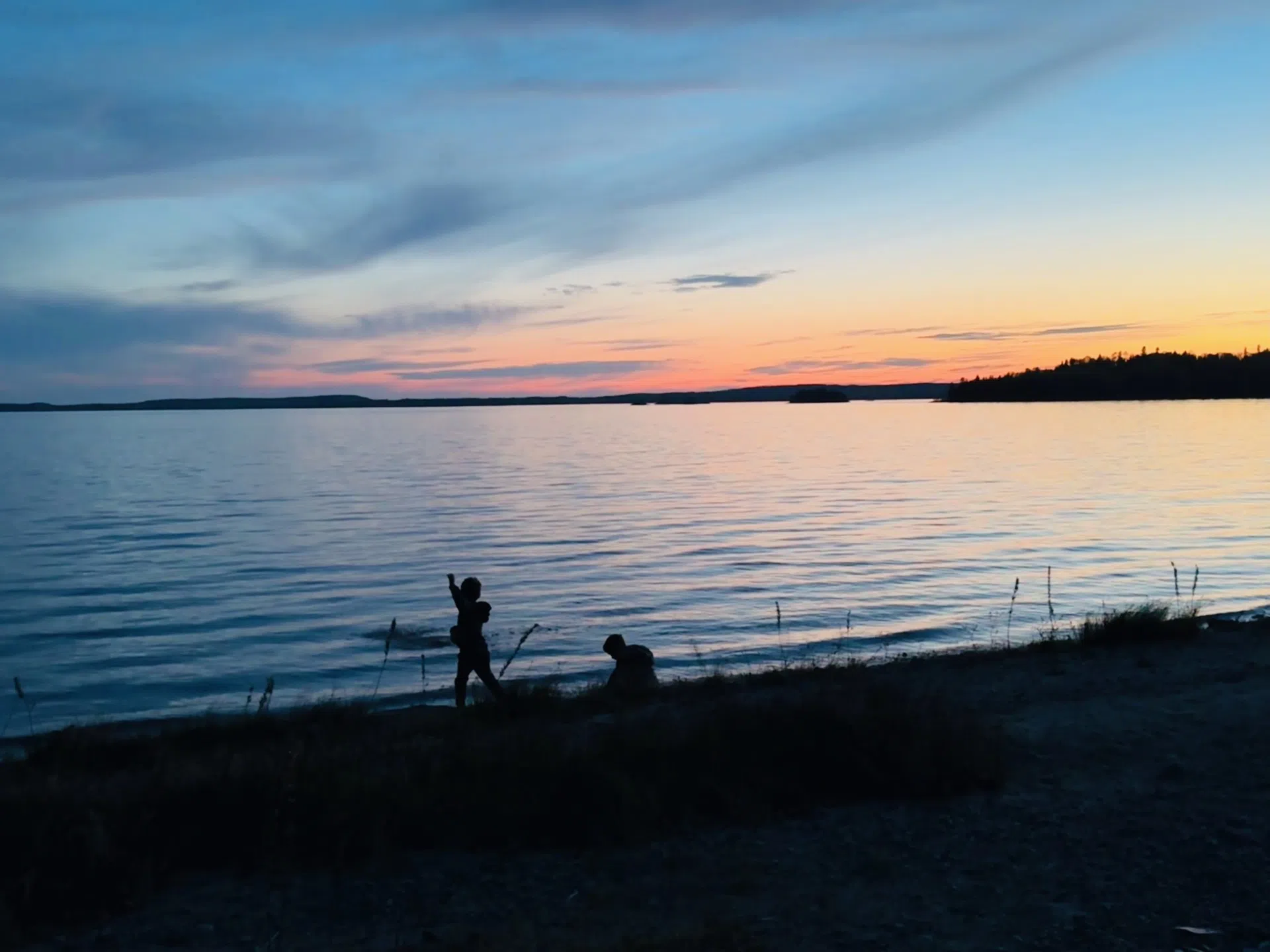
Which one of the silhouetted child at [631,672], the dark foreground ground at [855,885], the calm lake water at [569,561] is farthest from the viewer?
the calm lake water at [569,561]

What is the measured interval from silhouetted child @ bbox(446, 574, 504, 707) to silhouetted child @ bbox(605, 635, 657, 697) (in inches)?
49.9

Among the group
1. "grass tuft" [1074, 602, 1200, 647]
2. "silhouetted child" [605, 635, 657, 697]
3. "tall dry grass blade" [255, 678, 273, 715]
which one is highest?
"tall dry grass blade" [255, 678, 273, 715]

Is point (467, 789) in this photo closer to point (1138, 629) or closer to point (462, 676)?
point (462, 676)

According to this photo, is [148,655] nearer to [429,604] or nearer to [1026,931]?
[429,604]

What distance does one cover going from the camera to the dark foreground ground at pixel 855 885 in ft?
16.6

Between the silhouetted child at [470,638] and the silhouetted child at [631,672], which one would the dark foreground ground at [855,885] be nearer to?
the silhouetted child at [631,672]

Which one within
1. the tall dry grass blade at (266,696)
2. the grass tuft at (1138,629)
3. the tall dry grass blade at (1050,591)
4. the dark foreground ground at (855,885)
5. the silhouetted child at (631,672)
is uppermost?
the tall dry grass blade at (266,696)

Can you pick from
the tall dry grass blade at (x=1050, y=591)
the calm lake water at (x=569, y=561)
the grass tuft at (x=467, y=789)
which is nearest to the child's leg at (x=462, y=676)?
the grass tuft at (x=467, y=789)

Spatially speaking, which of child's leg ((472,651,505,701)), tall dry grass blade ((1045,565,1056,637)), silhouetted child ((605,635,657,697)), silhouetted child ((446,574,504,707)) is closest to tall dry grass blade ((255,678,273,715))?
silhouetted child ((446,574,504,707))

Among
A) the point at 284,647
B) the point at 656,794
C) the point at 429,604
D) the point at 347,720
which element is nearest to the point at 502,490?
the point at 429,604

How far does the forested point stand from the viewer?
158 meters

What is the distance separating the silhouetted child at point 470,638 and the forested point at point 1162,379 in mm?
168728

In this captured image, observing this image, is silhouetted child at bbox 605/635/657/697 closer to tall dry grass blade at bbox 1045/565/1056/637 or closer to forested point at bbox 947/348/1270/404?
tall dry grass blade at bbox 1045/565/1056/637

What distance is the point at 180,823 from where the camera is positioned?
21.1 ft
